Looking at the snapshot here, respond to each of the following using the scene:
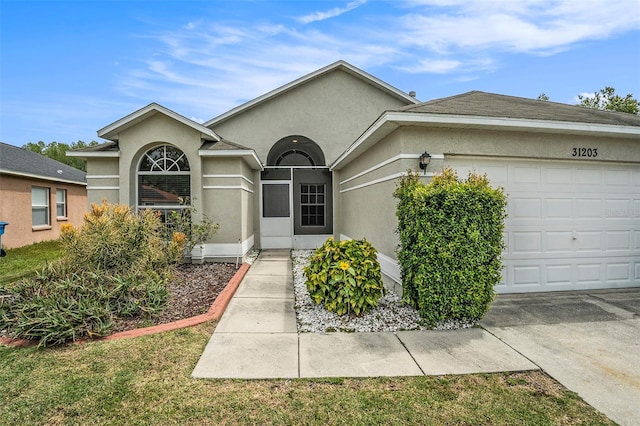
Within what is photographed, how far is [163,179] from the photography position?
919 cm

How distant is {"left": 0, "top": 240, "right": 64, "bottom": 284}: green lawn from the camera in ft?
26.7

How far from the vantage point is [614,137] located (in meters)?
6.47

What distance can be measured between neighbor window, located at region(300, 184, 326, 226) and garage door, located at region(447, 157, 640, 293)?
23.9ft

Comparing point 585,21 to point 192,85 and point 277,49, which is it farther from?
point 192,85

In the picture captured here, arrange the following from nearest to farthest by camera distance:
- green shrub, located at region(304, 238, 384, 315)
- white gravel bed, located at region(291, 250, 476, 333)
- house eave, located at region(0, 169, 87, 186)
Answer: white gravel bed, located at region(291, 250, 476, 333)
green shrub, located at region(304, 238, 384, 315)
house eave, located at region(0, 169, 87, 186)

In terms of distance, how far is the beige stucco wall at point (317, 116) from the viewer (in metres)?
12.4

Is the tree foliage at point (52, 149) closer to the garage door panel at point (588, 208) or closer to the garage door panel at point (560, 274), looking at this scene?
the garage door panel at point (560, 274)

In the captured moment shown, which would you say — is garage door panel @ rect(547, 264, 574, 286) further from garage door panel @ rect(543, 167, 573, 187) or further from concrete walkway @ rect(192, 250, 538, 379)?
concrete walkway @ rect(192, 250, 538, 379)

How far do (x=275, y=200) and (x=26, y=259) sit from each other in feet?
27.4

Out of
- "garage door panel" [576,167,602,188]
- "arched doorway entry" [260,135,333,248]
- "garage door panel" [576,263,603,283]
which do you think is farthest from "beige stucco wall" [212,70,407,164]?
"garage door panel" [576,263,603,283]

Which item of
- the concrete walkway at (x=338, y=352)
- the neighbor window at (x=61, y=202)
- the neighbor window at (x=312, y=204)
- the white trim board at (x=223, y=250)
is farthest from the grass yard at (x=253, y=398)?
the neighbor window at (x=61, y=202)

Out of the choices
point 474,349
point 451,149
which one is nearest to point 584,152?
point 451,149

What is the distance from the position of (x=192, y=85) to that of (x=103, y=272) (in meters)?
9.96

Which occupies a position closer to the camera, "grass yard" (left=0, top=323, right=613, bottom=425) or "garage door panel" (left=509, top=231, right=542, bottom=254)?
"grass yard" (left=0, top=323, right=613, bottom=425)
